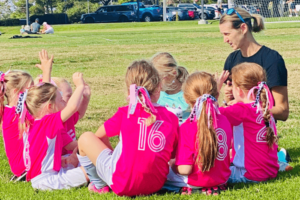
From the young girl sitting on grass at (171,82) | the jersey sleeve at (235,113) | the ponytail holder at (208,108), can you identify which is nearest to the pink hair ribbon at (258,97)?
the jersey sleeve at (235,113)

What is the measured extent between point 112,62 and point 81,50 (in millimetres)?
4001

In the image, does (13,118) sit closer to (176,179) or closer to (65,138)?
(65,138)

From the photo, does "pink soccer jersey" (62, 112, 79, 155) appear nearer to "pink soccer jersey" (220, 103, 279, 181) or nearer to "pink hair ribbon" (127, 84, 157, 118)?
"pink hair ribbon" (127, 84, 157, 118)

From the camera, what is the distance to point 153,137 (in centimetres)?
378

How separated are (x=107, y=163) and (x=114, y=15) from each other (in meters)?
44.3

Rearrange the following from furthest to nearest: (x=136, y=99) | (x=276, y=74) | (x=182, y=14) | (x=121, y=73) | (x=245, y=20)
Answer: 1. (x=182, y=14)
2. (x=121, y=73)
3. (x=245, y=20)
4. (x=276, y=74)
5. (x=136, y=99)

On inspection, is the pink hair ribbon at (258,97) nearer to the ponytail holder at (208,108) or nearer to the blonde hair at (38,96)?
the ponytail holder at (208,108)

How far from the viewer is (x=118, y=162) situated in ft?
12.6

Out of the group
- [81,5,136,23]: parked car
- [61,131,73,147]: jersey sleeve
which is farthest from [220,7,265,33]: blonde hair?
[81,5,136,23]: parked car

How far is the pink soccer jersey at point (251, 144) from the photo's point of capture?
4180mm

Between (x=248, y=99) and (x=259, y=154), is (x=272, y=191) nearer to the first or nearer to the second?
(x=259, y=154)

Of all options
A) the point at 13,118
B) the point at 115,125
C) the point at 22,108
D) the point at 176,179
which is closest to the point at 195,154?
the point at 176,179

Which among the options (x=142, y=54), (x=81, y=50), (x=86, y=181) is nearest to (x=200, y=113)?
(x=86, y=181)

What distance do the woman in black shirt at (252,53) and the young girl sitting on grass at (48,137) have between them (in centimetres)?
174
